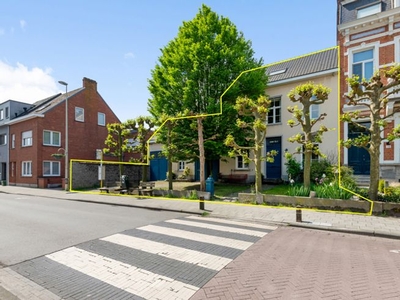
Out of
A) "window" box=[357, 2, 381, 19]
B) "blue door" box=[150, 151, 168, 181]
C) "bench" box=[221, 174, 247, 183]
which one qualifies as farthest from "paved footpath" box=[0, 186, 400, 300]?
"blue door" box=[150, 151, 168, 181]

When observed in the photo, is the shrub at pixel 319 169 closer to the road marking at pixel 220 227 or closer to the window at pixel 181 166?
the road marking at pixel 220 227

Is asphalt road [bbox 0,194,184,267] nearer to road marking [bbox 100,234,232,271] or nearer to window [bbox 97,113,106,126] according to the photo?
road marking [bbox 100,234,232,271]

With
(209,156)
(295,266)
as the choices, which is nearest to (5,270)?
(295,266)

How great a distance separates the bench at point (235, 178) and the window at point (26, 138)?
1822 centimetres

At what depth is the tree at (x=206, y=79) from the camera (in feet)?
51.6

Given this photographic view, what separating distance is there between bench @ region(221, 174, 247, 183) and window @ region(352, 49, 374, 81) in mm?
9726

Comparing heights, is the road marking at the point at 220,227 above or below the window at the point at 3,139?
below

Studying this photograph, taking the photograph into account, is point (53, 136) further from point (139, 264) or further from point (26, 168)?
point (139, 264)

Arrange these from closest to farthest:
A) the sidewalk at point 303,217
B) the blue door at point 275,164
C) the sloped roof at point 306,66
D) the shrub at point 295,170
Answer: the sidewalk at point 303,217, the shrub at point 295,170, the sloped roof at point 306,66, the blue door at point 275,164

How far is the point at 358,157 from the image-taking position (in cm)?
1521

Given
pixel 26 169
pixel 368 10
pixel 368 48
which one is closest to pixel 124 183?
pixel 26 169

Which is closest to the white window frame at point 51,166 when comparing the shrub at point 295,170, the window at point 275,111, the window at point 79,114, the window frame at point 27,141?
the window frame at point 27,141

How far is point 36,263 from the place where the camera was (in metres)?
5.06

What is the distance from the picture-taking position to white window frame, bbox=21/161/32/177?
24359 millimetres
